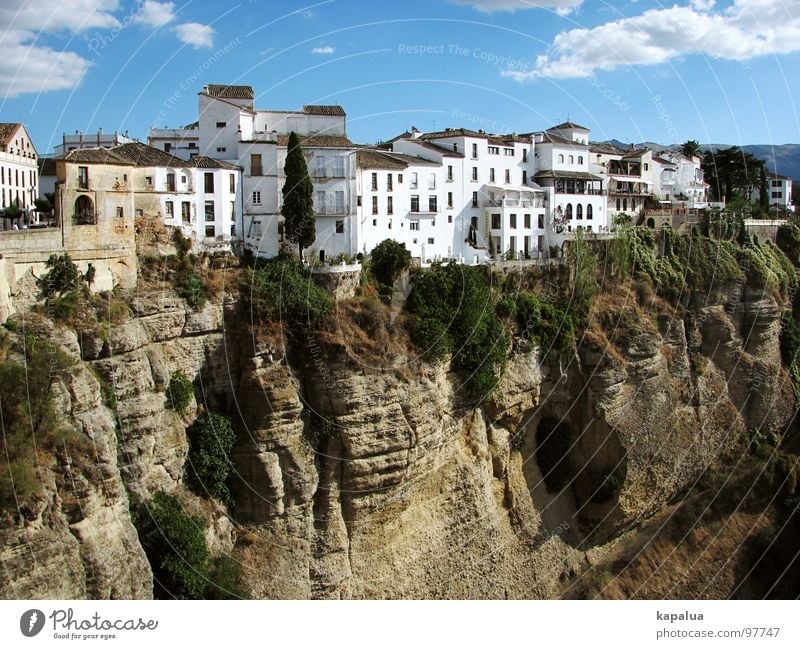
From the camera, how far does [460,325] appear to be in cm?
3145

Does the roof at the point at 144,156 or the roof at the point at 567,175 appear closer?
the roof at the point at 144,156

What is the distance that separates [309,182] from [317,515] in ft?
33.1

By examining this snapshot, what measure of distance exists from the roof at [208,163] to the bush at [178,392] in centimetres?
736

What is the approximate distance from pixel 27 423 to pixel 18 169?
38.7 ft

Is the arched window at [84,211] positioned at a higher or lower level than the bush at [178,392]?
higher

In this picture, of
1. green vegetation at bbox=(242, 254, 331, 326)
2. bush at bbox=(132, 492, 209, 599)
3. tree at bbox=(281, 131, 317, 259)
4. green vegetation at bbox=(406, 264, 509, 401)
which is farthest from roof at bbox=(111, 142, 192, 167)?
bush at bbox=(132, 492, 209, 599)

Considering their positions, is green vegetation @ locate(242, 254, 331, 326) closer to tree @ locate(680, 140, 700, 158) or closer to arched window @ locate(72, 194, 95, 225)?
arched window @ locate(72, 194, 95, 225)

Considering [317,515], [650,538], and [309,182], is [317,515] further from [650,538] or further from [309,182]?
[650,538]

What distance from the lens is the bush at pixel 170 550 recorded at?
24.2 m

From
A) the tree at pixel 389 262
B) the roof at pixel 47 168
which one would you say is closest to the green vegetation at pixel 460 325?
the tree at pixel 389 262

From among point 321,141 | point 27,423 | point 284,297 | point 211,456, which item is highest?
point 321,141

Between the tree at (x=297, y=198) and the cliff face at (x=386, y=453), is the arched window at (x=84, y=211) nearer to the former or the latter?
the cliff face at (x=386, y=453)

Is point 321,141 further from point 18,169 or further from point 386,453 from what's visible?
point 386,453

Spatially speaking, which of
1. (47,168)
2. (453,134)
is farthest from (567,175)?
(47,168)
